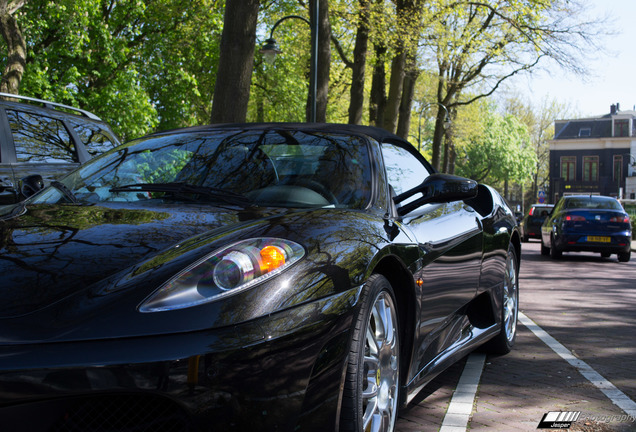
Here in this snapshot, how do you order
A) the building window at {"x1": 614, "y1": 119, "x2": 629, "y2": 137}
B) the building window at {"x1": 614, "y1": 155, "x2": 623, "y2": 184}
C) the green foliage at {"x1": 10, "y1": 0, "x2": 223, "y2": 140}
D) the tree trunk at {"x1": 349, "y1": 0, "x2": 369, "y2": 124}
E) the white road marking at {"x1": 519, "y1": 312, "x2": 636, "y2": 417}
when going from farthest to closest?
1. the building window at {"x1": 614, "y1": 119, "x2": 629, "y2": 137}
2. the building window at {"x1": 614, "y1": 155, "x2": 623, "y2": 184}
3. the green foliage at {"x1": 10, "y1": 0, "x2": 223, "y2": 140}
4. the tree trunk at {"x1": 349, "y1": 0, "x2": 369, "y2": 124}
5. the white road marking at {"x1": 519, "y1": 312, "x2": 636, "y2": 417}

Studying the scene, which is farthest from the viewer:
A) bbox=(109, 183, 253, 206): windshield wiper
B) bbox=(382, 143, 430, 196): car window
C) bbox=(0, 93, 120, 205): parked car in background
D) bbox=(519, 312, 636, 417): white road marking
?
bbox=(0, 93, 120, 205): parked car in background

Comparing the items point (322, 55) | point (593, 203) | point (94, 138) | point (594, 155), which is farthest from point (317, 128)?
point (594, 155)

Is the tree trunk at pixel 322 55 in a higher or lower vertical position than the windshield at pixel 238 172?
higher

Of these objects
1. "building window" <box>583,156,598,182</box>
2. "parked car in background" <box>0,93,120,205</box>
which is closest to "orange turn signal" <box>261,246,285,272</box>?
"parked car in background" <box>0,93,120,205</box>

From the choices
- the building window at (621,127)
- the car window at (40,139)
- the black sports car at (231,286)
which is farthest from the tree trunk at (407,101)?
the building window at (621,127)

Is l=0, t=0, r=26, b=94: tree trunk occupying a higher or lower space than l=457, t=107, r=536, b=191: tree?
lower

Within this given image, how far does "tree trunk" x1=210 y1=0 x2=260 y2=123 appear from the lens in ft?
30.0

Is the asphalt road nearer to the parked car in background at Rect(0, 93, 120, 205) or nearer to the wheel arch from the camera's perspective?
the wheel arch

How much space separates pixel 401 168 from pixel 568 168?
75708mm

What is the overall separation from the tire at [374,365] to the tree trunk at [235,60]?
6603 mm

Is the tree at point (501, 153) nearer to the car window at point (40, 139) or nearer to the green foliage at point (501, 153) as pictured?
the green foliage at point (501, 153)

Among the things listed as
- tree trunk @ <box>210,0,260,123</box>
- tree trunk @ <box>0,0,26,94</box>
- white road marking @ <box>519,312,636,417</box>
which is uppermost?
tree trunk @ <box>0,0,26,94</box>

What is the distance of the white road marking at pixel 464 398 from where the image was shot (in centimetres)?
345

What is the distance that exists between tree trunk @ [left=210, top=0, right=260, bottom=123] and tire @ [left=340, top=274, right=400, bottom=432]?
21.7ft
